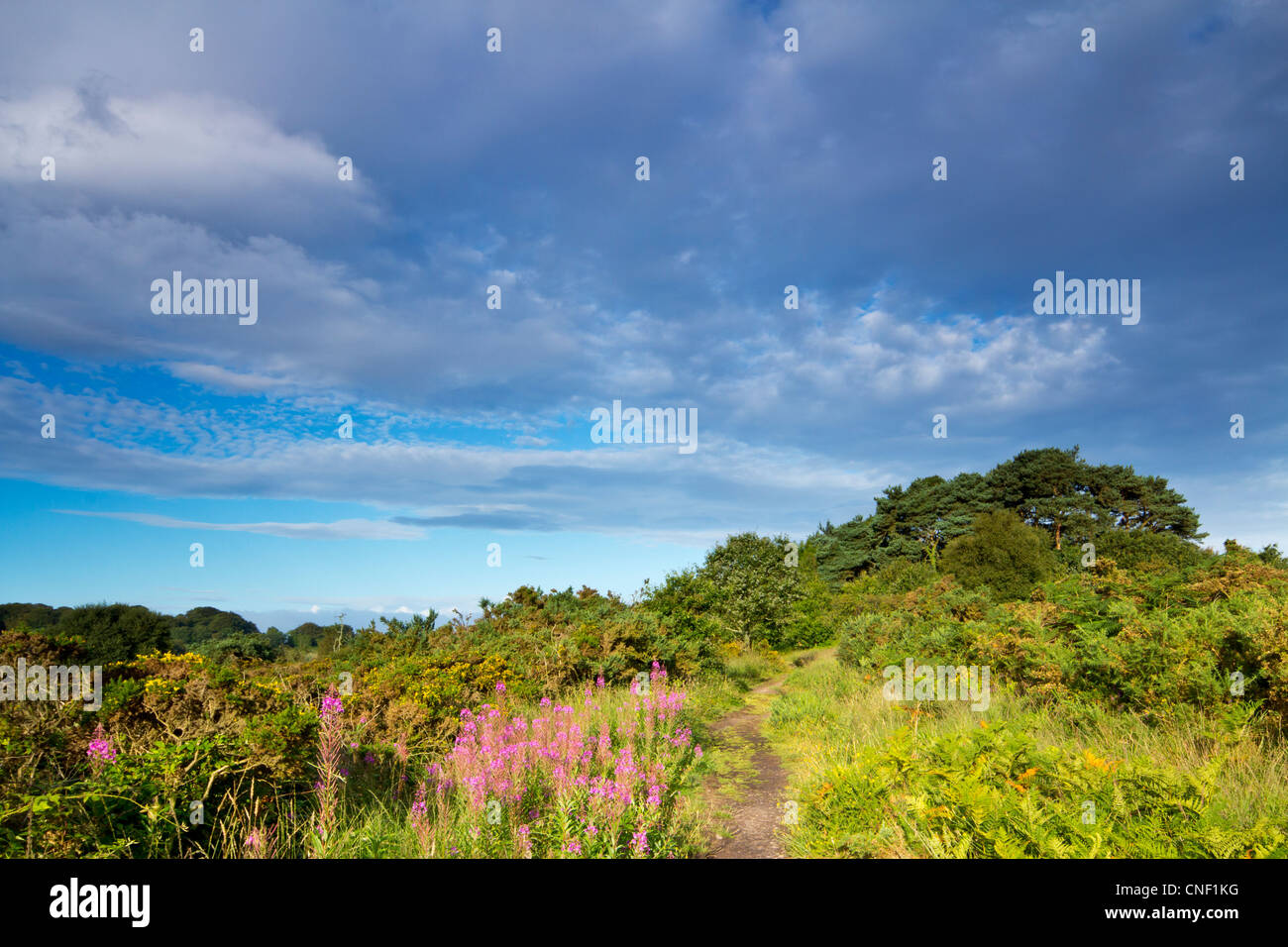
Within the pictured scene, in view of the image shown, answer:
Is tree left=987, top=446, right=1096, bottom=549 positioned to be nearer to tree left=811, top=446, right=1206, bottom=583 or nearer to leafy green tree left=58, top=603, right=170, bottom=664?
tree left=811, top=446, right=1206, bottom=583

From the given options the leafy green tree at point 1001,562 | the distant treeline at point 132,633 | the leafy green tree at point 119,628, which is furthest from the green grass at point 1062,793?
the leafy green tree at point 119,628

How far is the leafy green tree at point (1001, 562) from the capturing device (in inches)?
991

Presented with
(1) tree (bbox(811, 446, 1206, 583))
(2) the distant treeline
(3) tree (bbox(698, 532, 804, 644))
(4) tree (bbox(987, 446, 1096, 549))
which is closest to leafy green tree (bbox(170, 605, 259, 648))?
(2) the distant treeline

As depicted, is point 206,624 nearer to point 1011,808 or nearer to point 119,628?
point 119,628

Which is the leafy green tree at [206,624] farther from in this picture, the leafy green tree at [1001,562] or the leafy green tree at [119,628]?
the leafy green tree at [1001,562]

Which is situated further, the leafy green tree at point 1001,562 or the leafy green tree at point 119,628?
the leafy green tree at point 1001,562

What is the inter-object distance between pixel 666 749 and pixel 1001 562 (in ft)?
80.4

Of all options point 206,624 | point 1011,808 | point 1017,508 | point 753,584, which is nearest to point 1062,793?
point 1011,808

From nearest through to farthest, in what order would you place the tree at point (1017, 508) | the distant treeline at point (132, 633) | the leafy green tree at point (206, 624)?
1. the distant treeline at point (132, 633)
2. the leafy green tree at point (206, 624)
3. the tree at point (1017, 508)

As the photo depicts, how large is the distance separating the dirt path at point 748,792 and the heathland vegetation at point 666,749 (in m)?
0.24

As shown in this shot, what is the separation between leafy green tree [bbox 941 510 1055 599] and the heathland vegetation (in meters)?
13.2

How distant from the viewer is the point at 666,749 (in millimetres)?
7281
